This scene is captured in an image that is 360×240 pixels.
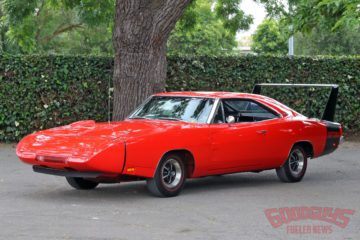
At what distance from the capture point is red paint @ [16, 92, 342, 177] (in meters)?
8.98

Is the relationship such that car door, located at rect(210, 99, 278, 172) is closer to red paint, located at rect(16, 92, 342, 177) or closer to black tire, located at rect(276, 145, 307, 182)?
red paint, located at rect(16, 92, 342, 177)

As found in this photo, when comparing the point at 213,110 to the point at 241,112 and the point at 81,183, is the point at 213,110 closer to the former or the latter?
the point at 241,112

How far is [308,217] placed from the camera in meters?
8.45

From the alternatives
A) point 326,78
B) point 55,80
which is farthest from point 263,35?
point 55,80

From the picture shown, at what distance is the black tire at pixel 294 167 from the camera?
11.5m

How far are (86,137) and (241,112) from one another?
282cm

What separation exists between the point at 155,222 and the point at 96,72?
900cm

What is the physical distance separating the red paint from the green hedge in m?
5.92

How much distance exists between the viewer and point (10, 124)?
16.3 meters

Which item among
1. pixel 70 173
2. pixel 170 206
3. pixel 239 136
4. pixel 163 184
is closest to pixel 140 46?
pixel 239 136

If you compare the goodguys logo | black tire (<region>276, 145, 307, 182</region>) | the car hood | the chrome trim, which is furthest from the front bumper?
black tire (<region>276, 145, 307, 182</region>)

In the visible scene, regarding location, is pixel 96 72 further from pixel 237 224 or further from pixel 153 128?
pixel 237 224

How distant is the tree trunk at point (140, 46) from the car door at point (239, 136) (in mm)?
3262

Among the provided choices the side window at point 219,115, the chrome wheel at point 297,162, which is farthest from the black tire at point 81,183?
the chrome wheel at point 297,162
